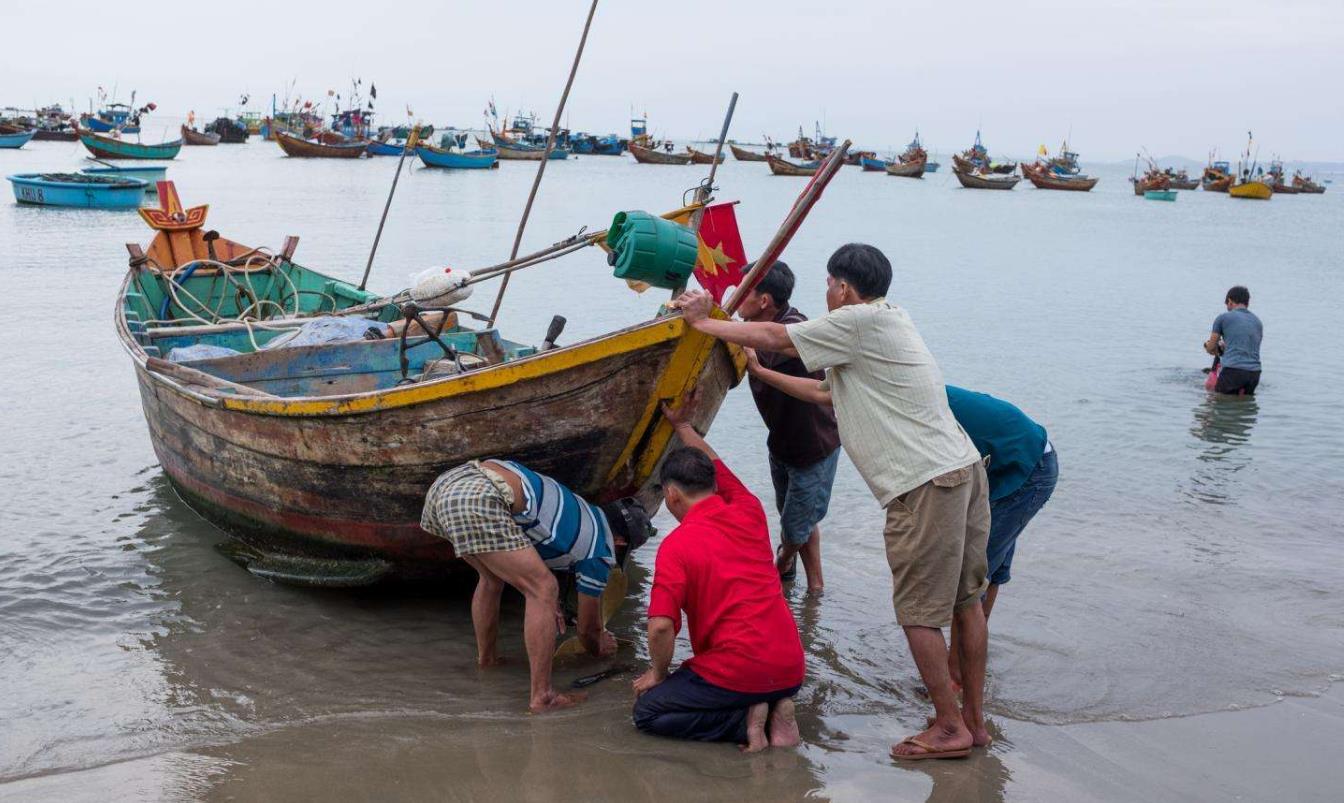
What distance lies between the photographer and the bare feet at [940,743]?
3764 millimetres

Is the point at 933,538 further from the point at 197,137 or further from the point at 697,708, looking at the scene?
the point at 197,137

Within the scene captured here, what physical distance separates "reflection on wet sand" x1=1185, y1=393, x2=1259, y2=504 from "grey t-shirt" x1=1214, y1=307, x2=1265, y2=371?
0.41 meters

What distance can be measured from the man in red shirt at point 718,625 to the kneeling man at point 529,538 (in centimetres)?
45

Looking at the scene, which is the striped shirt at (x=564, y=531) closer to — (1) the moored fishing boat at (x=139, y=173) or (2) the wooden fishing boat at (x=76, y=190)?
(2) the wooden fishing boat at (x=76, y=190)

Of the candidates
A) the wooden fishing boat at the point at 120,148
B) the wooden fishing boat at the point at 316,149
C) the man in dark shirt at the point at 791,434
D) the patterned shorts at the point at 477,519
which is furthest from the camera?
the wooden fishing boat at the point at 316,149

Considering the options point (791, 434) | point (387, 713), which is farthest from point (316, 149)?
point (387, 713)

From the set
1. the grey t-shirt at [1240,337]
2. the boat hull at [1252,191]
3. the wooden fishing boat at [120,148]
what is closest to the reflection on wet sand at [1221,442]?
the grey t-shirt at [1240,337]

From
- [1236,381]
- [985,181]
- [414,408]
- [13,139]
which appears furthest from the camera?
[985,181]

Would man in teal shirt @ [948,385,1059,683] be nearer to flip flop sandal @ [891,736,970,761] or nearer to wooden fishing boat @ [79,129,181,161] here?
flip flop sandal @ [891,736,970,761]

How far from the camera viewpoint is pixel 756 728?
3.78 meters

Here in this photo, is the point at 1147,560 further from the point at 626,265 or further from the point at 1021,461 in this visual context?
the point at 626,265

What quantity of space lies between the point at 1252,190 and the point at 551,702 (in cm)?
7584

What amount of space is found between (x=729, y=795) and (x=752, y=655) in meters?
0.44

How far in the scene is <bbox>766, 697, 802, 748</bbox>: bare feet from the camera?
3818mm
